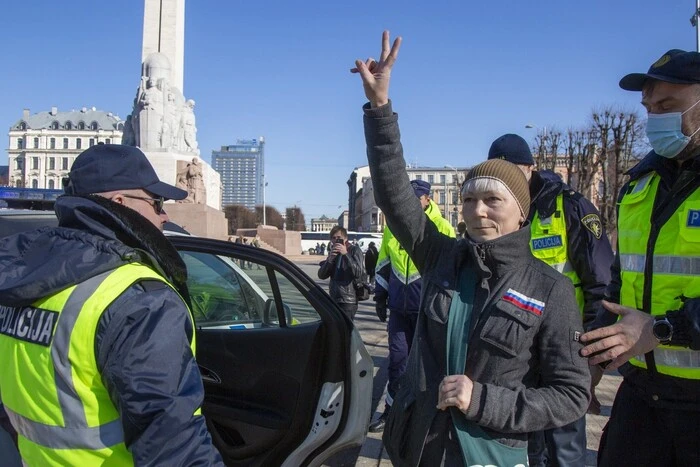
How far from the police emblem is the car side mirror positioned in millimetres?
1822

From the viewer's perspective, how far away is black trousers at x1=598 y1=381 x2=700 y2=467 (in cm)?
215

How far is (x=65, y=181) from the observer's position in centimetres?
198

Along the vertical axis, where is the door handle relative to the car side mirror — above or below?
below

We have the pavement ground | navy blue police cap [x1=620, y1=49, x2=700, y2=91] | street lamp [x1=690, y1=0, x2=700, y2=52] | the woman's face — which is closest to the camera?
the woman's face

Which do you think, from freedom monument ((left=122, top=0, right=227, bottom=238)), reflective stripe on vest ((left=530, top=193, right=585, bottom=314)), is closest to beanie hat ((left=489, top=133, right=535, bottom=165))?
reflective stripe on vest ((left=530, top=193, right=585, bottom=314))

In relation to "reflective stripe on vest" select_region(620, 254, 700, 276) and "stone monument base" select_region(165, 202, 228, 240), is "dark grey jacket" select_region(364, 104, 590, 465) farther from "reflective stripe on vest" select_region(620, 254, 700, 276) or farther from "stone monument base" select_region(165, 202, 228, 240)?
"stone monument base" select_region(165, 202, 228, 240)

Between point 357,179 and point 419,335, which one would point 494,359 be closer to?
point 419,335

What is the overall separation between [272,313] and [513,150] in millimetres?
1770

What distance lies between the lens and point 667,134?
2307 mm

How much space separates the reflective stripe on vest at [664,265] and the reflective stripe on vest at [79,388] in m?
1.76

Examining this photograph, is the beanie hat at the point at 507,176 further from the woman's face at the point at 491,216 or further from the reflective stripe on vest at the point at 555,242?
the reflective stripe on vest at the point at 555,242

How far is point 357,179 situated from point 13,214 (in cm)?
13821

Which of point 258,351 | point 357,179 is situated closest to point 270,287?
point 258,351

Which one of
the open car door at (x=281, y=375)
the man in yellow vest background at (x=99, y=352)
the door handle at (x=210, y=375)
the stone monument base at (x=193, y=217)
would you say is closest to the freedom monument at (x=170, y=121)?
the stone monument base at (x=193, y=217)
